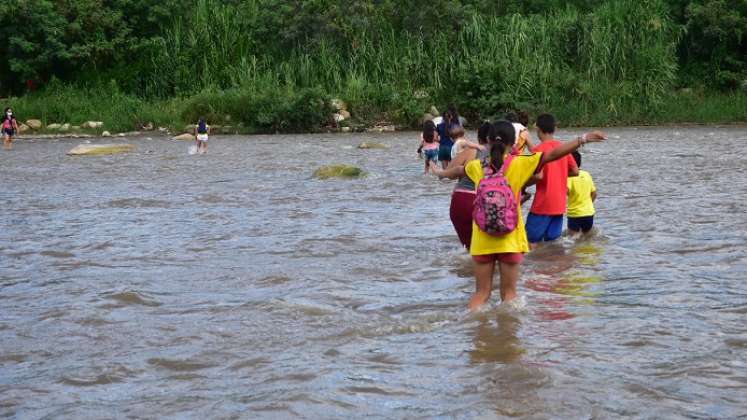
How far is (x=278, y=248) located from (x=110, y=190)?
7.89 m

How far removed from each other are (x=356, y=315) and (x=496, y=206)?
1.39m

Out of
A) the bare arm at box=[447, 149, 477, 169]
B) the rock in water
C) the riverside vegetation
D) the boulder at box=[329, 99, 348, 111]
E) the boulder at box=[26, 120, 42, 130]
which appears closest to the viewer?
the bare arm at box=[447, 149, 477, 169]

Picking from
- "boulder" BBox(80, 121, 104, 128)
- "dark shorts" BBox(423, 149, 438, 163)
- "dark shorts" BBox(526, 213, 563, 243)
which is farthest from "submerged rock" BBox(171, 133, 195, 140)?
"dark shorts" BBox(526, 213, 563, 243)

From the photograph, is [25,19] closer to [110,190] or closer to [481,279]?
[110,190]

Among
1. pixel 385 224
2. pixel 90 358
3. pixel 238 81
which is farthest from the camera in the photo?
pixel 238 81

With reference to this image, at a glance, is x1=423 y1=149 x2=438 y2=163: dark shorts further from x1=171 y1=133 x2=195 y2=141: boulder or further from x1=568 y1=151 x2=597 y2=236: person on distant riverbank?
x1=171 y1=133 x2=195 y2=141: boulder

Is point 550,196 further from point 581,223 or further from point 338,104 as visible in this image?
point 338,104

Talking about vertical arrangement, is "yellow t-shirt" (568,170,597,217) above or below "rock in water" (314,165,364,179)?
above

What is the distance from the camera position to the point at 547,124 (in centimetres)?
866

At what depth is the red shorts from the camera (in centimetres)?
659

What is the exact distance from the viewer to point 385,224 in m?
12.0

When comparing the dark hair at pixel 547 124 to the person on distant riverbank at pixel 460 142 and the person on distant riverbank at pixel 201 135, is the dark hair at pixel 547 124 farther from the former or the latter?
the person on distant riverbank at pixel 201 135

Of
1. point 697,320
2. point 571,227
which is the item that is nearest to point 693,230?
point 571,227

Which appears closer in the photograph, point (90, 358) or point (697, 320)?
point (90, 358)
